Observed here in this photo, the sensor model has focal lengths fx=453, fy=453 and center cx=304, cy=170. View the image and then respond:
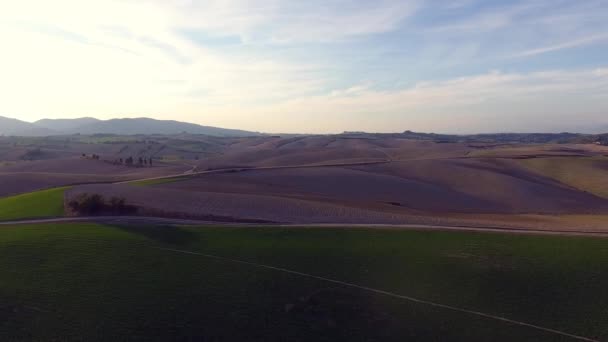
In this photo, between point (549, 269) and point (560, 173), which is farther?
point (560, 173)

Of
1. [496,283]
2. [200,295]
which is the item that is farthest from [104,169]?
[496,283]

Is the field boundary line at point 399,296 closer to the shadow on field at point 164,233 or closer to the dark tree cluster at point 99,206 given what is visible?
the shadow on field at point 164,233

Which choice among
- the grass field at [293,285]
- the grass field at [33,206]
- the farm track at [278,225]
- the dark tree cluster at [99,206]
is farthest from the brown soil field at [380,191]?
the grass field at [293,285]

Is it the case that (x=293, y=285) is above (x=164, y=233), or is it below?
below

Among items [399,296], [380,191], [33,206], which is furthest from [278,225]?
[380,191]

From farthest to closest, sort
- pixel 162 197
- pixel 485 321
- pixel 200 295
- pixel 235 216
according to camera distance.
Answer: pixel 162 197 → pixel 235 216 → pixel 200 295 → pixel 485 321

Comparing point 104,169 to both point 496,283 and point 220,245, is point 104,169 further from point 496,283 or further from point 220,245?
point 496,283

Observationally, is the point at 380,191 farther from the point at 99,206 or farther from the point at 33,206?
the point at 33,206
